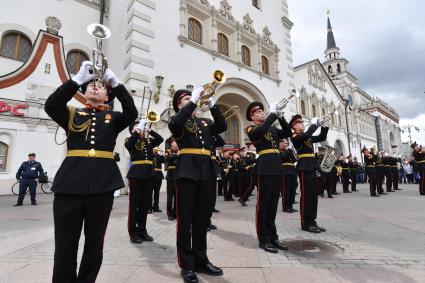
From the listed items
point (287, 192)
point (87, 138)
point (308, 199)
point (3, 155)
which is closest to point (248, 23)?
point (287, 192)

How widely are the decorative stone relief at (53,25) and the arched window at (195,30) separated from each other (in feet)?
22.9

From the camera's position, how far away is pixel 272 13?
21.9m

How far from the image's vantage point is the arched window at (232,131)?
18.0 m

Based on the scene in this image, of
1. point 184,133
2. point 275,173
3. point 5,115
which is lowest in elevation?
point 275,173

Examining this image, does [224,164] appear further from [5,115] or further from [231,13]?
[231,13]

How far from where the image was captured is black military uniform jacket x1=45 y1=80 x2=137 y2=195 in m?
2.28

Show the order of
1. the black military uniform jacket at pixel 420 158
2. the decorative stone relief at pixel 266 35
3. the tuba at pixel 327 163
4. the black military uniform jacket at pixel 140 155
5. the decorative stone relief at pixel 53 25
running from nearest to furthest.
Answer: the black military uniform jacket at pixel 140 155 → the black military uniform jacket at pixel 420 158 → the tuba at pixel 327 163 → the decorative stone relief at pixel 53 25 → the decorative stone relief at pixel 266 35

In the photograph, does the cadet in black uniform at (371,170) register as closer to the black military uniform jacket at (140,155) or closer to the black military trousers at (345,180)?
the black military trousers at (345,180)

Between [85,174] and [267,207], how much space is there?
2842 mm

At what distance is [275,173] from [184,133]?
67.1 inches

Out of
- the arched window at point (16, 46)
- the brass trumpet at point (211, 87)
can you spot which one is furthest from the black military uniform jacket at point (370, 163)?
the arched window at point (16, 46)

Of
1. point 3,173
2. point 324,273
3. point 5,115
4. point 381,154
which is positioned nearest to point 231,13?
point 381,154

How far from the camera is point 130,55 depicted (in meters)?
12.7

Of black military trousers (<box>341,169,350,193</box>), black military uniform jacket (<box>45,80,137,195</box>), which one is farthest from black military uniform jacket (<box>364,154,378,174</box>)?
black military uniform jacket (<box>45,80,137,195</box>)
